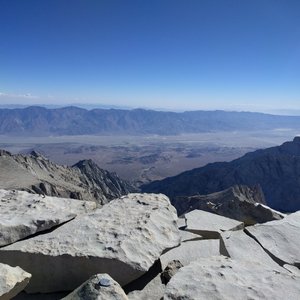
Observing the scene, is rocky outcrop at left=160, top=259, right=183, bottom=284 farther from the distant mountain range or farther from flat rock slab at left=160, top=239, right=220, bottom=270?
the distant mountain range

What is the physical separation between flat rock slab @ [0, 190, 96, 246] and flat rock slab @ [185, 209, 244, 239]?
3139mm

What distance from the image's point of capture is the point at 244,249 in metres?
7.54

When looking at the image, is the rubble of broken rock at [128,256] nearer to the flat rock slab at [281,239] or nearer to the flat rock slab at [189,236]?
the flat rock slab at [281,239]

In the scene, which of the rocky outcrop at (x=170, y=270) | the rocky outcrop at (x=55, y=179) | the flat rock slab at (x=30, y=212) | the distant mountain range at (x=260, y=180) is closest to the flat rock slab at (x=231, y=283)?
the rocky outcrop at (x=170, y=270)

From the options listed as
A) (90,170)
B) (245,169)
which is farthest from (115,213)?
(245,169)

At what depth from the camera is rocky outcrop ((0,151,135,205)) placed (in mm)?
66188

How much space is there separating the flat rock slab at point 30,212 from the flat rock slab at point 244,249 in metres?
3.10

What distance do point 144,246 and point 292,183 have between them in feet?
499

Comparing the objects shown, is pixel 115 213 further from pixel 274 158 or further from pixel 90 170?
pixel 274 158

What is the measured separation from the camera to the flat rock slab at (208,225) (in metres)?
10.4

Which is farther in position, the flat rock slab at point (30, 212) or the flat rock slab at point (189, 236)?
the flat rock slab at point (189, 236)

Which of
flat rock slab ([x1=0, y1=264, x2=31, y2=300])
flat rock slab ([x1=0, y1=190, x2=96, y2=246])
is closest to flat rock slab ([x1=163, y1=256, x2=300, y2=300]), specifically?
flat rock slab ([x1=0, y1=264, x2=31, y2=300])

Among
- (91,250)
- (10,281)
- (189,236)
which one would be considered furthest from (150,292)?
(189,236)

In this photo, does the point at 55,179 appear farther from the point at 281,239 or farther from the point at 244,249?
the point at 244,249
